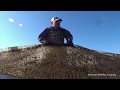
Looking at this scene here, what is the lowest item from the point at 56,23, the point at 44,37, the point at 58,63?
the point at 58,63

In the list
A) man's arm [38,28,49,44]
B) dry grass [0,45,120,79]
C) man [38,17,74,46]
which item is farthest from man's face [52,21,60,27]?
dry grass [0,45,120,79]

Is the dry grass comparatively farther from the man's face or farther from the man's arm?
the man's face

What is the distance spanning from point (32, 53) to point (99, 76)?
126cm

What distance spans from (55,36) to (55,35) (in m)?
0.02

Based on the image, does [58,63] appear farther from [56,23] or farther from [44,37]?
[56,23]

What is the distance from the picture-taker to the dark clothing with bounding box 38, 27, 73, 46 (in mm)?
4750

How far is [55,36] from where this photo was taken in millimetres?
4828

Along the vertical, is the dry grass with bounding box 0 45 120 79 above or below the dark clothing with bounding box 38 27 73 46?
below

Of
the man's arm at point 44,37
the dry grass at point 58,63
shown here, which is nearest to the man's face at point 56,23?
the man's arm at point 44,37

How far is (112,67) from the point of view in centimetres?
472

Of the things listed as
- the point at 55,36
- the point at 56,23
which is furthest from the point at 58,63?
the point at 56,23
